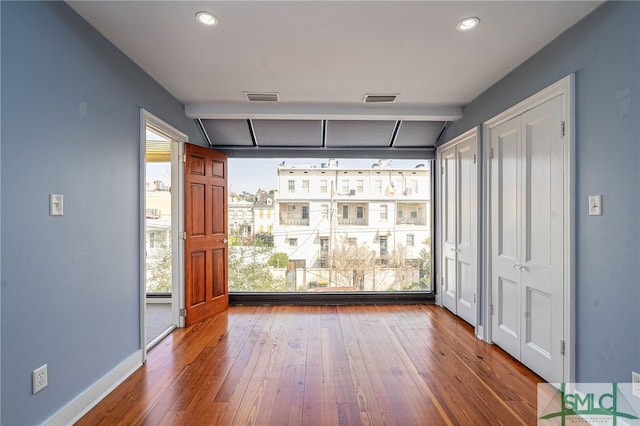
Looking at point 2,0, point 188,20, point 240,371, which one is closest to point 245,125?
point 188,20

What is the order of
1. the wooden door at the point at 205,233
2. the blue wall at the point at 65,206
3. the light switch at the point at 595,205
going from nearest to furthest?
the blue wall at the point at 65,206 < the light switch at the point at 595,205 < the wooden door at the point at 205,233

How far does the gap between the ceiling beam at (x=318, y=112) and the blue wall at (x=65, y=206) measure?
1037 millimetres

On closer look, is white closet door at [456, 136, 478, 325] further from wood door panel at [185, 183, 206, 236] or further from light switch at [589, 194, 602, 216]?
wood door panel at [185, 183, 206, 236]

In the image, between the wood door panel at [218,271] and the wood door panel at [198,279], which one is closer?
the wood door panel at [198,279]

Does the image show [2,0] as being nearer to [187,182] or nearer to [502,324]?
A: [187,182]

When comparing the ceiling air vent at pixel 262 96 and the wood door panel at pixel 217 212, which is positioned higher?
the ceiling air vent at pixel 262 96

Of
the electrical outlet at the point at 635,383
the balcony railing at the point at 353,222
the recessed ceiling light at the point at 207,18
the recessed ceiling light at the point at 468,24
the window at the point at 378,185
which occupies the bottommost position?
the electrical outlet at the point at 635,383

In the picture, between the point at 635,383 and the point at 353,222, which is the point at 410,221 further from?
the point at 635,383

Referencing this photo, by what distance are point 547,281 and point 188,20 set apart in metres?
3.15

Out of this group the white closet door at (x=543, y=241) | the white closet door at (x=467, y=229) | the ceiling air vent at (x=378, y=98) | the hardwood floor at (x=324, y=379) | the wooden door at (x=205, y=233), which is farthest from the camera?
the wooden door at (x=205, y=233)

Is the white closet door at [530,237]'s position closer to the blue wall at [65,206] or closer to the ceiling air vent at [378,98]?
the ceiling air vent at [378,98]

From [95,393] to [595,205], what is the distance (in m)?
3.50

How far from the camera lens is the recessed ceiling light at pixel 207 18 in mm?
1979

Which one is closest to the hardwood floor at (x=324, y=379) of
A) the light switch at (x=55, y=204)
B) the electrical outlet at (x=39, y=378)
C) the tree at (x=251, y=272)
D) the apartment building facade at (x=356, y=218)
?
the electrical outlet at (x=39, y=378)
